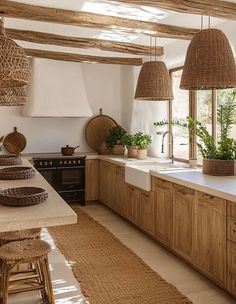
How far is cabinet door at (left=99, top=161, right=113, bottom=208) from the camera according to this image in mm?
5754

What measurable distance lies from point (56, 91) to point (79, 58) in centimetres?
68

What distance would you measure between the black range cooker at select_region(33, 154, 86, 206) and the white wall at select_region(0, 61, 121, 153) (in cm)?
53

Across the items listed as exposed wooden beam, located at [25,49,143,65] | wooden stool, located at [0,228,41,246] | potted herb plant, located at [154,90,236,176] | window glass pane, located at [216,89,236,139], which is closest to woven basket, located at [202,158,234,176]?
potted herb plant, located at [154,90,236,176]

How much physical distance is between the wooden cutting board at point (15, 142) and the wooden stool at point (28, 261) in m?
3.64

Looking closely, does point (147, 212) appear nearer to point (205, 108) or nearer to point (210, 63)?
point (205, 108)

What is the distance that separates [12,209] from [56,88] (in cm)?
417

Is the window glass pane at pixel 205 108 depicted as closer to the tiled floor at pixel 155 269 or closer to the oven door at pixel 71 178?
A: the tiled floor at pixel 155 269

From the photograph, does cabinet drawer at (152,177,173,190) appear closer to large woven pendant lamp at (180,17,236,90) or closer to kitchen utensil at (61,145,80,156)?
large woven pendant lamp at (180,17,236,90)

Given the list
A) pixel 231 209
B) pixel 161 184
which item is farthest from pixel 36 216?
pixel 161 184

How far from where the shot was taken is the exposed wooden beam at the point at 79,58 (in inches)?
228

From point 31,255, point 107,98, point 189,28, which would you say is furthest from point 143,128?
point 31,255

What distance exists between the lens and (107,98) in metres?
6.91

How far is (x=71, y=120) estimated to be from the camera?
6676 millimetres

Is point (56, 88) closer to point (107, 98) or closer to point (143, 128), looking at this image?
point (107, 98)
